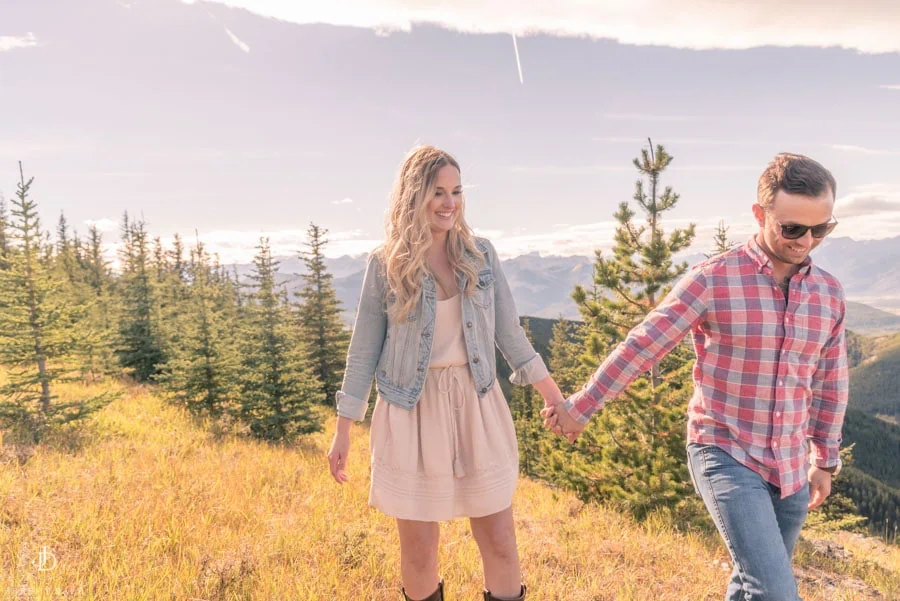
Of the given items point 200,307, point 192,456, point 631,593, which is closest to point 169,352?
point 200,307

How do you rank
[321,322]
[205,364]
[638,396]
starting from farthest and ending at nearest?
[321,322], [205,364], [638,396]

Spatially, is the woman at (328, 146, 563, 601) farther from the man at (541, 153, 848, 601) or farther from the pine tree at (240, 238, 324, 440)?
the pine tree at (240, 238, 324, 440)

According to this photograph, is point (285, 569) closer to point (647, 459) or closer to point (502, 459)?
point (502, 459)

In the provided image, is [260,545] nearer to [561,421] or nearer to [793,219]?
[561,421]

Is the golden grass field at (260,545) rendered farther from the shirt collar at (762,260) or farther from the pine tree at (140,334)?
the pine tree at (140,334)

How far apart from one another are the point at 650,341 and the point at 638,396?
8.09m

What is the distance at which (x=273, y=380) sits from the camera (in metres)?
13.3

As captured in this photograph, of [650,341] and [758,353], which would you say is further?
[650,341]

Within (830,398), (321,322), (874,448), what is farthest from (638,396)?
(874,448)

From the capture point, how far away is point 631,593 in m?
4.30

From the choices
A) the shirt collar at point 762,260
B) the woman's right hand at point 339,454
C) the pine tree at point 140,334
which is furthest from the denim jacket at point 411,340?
the pine tree at point 140,334

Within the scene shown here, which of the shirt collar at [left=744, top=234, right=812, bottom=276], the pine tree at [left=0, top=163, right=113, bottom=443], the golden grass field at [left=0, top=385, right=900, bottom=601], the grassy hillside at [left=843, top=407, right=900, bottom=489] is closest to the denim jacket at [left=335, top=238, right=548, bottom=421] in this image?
the shirt collar at [left=744, top=234, right=812, bottom=276]

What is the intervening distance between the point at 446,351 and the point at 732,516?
1.56m

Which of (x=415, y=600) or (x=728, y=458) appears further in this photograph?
(x=415, y=600)
